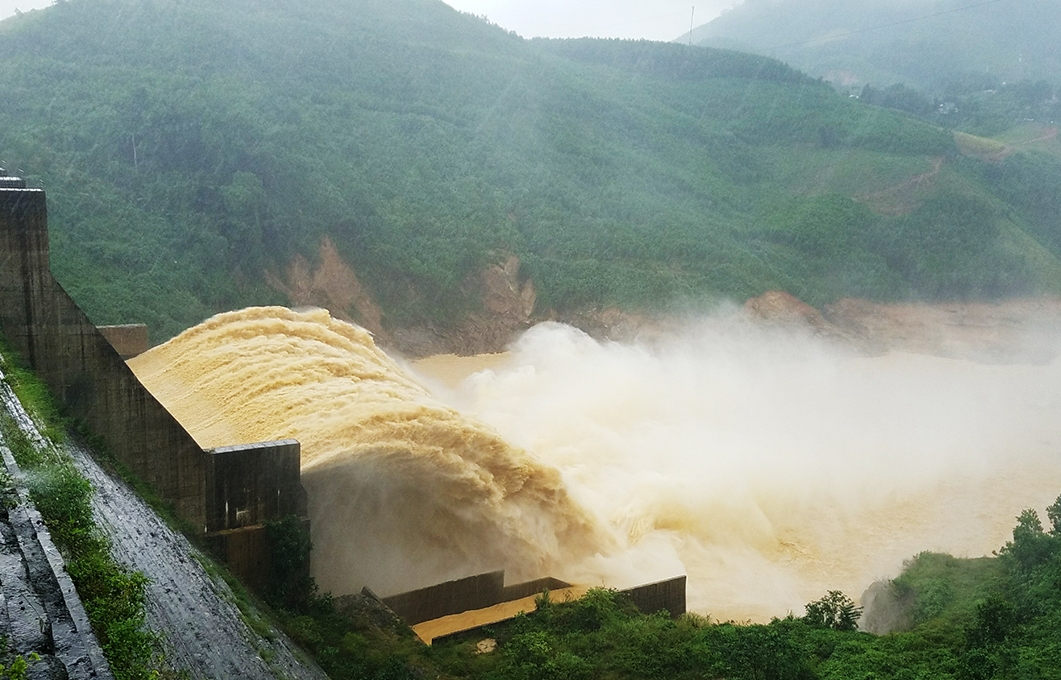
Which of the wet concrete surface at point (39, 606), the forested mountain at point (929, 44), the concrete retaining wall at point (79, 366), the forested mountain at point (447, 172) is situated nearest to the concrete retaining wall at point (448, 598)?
the concrete retaining wall at point (79, 366)

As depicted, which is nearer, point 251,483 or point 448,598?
point 251,483

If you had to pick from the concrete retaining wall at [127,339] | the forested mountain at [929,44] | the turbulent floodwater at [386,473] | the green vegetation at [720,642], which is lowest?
the green vegetation at [720,642]

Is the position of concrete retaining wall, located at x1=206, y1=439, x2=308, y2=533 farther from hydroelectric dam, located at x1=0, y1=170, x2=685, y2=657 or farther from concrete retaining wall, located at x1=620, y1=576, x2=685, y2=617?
concrete retaining wall, located at x1=620, y1=576, x2=685, y2=617

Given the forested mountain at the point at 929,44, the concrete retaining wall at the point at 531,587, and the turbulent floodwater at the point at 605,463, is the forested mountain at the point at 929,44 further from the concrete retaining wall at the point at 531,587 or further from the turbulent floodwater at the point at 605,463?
the concrete retaining wall at the point at 531,587

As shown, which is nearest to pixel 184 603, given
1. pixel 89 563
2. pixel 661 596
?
pixel 89 563

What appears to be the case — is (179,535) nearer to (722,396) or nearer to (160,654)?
(160,654)

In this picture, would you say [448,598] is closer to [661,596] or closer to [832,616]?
[661,596]
